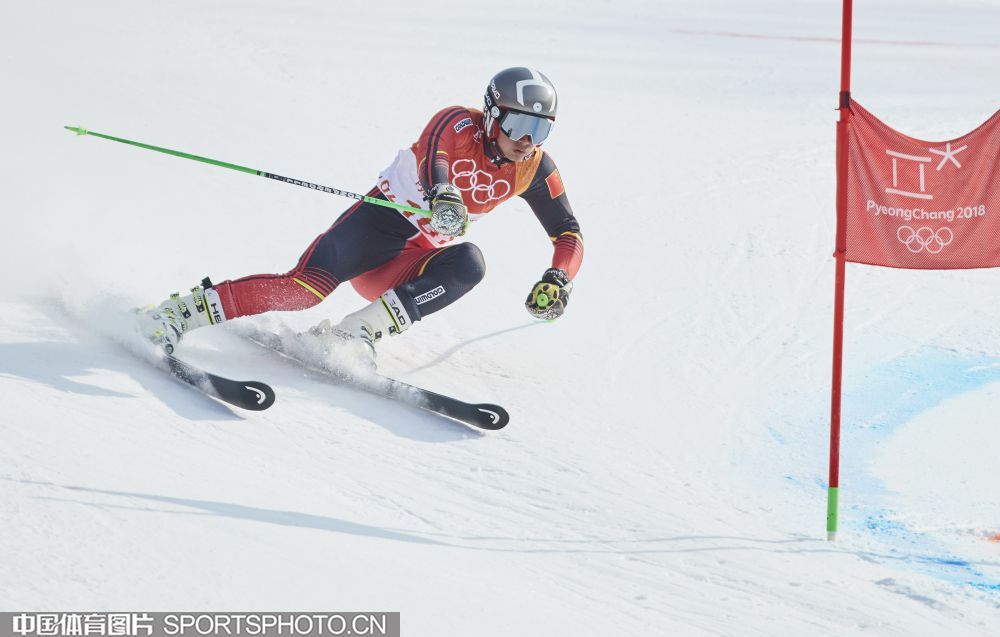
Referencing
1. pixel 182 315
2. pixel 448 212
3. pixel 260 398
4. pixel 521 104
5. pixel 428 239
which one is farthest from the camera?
pixel 428 239

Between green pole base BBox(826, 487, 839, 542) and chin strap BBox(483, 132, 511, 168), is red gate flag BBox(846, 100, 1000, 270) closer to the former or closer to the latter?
green pole base BBox(826, 487, 839, 542)

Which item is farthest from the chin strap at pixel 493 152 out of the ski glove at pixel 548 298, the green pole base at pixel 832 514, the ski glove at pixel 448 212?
the green pole base at pixel 832 514

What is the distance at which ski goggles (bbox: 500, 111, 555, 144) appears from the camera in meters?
4.94

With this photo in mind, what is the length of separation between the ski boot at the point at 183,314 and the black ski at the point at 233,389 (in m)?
0.35

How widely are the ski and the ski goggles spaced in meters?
1.21

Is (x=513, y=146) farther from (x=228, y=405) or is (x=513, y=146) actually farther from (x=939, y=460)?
(x=939, y=460)

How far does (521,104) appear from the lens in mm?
4910

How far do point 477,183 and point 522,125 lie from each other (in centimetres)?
39

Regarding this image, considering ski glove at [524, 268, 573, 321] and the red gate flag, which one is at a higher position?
the red gate flag

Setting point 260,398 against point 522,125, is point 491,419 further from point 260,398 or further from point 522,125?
point 522,125

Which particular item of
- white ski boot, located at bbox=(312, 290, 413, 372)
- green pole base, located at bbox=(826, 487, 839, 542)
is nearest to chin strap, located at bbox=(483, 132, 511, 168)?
white ski boot, located at bbox=(312, 290, 413, 372)

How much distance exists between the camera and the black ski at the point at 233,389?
4520 mm

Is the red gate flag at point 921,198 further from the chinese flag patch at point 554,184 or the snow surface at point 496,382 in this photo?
the chinese flag patch at point 554,184

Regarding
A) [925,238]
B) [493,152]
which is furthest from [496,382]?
[925,238]
